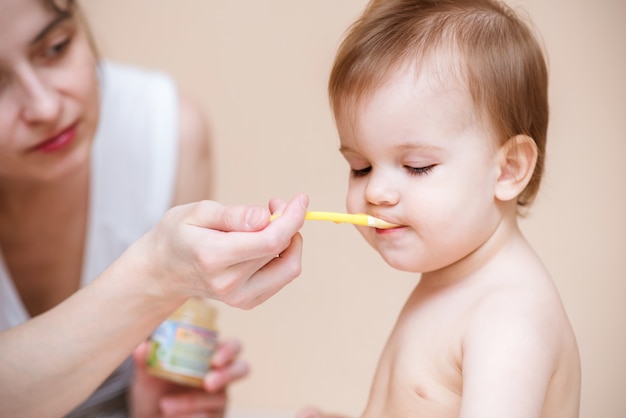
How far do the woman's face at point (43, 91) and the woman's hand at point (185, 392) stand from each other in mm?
324

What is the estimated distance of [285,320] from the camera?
1.96 meters

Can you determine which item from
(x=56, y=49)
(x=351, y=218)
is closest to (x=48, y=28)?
(x=56, y=49)

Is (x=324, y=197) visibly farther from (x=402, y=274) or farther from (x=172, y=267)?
(x=172, y=267)

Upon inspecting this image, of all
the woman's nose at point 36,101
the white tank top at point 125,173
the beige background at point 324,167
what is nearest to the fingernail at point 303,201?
the woman's nose at point 36,101

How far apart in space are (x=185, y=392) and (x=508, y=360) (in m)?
0.68

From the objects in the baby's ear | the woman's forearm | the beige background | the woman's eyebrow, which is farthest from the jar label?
the beige background

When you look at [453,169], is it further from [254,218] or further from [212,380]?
[212,380]

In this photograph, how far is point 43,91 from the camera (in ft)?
3.35

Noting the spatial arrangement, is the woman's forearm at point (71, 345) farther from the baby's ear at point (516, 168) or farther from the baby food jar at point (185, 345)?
the baby's ear at point (516, 168)

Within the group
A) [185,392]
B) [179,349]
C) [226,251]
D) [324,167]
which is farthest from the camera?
[324,167]

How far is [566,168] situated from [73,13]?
1.17 metres

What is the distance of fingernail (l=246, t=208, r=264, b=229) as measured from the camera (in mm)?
732

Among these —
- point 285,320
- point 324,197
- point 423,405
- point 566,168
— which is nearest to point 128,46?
point 324,197

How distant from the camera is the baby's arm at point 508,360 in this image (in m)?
0.71
